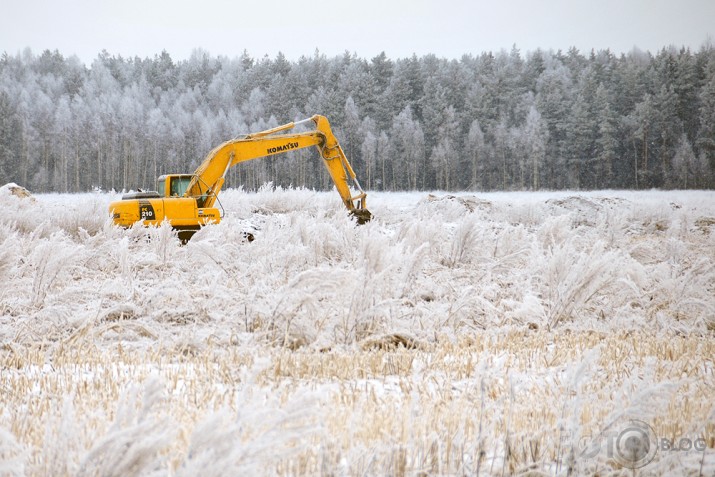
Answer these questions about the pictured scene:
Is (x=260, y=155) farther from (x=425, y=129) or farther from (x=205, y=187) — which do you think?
(x=425, y=129)

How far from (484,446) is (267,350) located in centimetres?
196

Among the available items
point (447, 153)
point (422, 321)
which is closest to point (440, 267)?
point (422, 321)

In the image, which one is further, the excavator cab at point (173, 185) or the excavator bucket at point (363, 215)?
the excavator bucket at point (363, 215)

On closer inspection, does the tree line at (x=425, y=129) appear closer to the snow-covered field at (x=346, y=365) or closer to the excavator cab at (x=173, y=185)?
the excavator cab at (x=173, y=185)

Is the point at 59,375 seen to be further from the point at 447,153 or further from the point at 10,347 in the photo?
the point at 447,153

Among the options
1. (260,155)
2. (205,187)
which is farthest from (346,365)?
(260,155)

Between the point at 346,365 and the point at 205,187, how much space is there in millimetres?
10083

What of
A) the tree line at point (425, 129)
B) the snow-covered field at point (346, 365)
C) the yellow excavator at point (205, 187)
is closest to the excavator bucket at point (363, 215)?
the yellow excavator at point (205, 187)

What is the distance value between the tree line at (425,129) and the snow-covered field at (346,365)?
50.8 metres

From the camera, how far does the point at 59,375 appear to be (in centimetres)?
312

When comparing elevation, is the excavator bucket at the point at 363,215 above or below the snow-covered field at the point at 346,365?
above

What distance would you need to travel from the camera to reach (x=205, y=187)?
1268 cm

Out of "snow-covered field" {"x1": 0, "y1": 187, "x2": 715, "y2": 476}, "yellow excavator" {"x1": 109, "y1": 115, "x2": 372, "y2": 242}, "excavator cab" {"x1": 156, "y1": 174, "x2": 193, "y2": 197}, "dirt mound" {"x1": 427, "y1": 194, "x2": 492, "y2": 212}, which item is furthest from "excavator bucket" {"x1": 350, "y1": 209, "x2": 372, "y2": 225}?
"dirt mound" {"x1": 427, "y1": 194, "x2": 492, "y2": 212}

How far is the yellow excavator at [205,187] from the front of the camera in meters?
11.2
